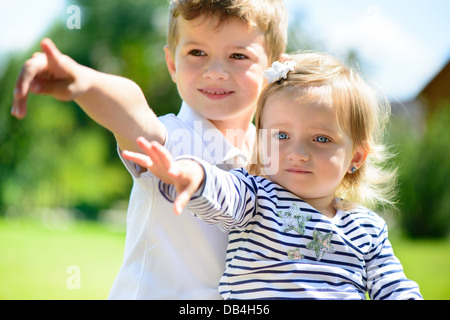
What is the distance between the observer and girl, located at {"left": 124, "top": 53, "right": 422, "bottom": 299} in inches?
65.1

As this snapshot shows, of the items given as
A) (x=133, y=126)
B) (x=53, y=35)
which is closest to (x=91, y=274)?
(x=133, y=126)

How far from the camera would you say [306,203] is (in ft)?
5.91

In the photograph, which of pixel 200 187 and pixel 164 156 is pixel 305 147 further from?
pixel 164 156

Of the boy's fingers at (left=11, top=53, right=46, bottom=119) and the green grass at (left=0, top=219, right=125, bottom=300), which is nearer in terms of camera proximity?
the boy's fingers at (left=11, top=53, right=46, bottom=119)

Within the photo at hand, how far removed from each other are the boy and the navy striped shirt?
0.19 meters

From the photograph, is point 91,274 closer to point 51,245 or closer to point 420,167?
point 51,245

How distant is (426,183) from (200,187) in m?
11.6

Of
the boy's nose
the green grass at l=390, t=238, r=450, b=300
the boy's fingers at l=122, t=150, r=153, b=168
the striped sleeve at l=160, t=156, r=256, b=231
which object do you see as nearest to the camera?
the boy's fingers at l=122, t=150, r=153, b=168

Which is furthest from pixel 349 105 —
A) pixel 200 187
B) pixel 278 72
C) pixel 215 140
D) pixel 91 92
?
pixel 91 92

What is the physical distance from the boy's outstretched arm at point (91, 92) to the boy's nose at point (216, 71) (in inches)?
17.3

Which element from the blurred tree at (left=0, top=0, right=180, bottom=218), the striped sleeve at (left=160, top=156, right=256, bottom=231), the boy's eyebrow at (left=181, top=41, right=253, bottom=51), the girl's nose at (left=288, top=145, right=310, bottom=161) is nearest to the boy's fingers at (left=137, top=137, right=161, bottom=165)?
the striped sleeve at (left=160, top=156, right=256, bottom=231)

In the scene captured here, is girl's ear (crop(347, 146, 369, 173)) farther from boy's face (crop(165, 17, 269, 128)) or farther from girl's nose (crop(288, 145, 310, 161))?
boy's face (crop(165, 17, 269, 128))
